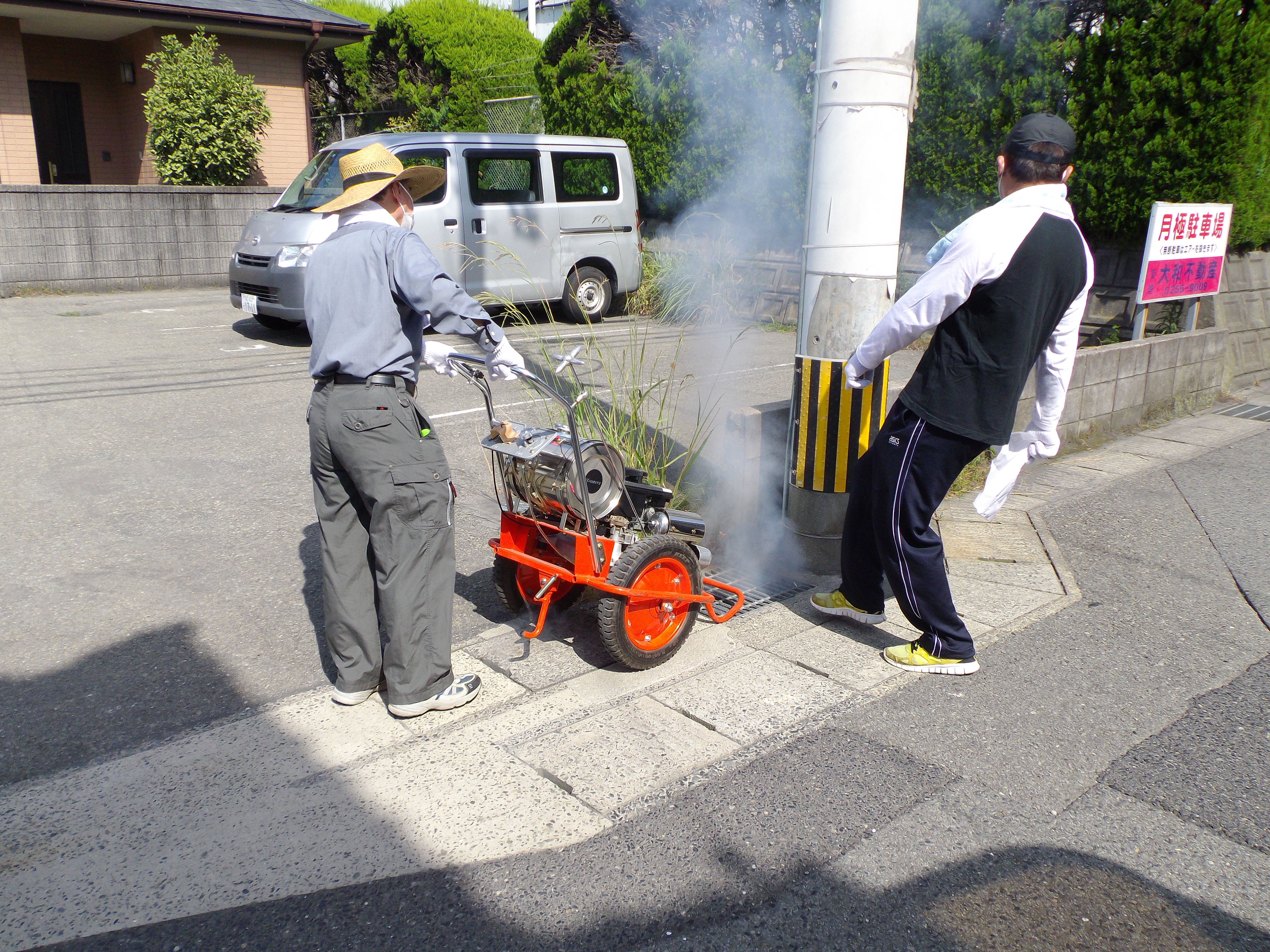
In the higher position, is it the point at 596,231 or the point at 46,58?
the point at 46,58

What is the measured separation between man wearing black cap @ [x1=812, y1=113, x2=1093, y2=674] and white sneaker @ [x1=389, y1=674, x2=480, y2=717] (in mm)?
1519

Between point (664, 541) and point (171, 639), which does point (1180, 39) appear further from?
point (171, 639)

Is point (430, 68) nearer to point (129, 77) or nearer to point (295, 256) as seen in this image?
point (129, 77)

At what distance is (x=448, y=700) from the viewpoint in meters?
3.09

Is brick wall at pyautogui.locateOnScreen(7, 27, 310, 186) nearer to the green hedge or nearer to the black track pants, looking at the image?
the green hedge

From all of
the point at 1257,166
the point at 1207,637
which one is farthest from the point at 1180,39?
the point at 1207,637

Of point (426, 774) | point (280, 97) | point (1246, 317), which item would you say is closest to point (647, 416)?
point (426, 774)

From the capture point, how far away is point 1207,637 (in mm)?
3768

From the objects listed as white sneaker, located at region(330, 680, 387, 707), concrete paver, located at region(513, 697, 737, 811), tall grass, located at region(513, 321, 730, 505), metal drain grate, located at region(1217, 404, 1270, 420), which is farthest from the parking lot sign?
white sneaker, located at region(330, 680, 387, 707)

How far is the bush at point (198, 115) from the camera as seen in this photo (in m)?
12.6

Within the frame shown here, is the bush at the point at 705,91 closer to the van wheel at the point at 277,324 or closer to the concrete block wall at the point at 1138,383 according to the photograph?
the concrete block wall at the point at 1138,383

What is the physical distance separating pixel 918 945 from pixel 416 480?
186 cm

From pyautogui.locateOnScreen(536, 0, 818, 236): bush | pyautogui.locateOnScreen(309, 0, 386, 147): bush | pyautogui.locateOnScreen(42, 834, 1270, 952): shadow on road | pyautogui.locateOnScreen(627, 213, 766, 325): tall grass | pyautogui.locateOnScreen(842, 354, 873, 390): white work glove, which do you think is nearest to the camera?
pyautogui.locateOnScreen(42, 834, 1270, 952): shadow on road

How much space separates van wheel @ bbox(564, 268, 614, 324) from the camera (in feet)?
34.3
